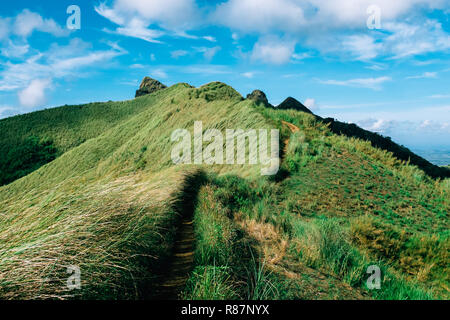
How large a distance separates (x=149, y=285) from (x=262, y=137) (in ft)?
39.7

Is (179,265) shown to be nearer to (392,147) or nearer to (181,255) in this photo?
Answer: (181,255)

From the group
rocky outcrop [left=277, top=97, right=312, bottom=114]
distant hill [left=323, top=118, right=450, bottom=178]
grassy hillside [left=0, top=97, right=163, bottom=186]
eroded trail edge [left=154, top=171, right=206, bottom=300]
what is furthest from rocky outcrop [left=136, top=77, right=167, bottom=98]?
eroded trail edge [left=154, top=171, right=206, bottom=300]

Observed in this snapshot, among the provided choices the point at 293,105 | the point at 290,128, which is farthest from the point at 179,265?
the point at 293,105

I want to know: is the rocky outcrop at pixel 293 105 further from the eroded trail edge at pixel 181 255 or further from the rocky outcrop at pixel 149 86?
the rocky outcrop at pixel 149 86

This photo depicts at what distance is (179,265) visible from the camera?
425 cm

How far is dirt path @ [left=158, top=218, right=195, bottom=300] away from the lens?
3.45 metres

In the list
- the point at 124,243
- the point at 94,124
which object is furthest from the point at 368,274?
the point at 94,124

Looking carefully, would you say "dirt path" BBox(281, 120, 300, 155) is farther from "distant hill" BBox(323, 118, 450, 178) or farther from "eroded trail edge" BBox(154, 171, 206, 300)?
"distant hill" BBox(323, 118, 450, 178)

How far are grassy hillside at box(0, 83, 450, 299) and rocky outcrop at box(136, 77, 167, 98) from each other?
2966 inches

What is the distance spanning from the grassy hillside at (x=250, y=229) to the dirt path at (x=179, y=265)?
13 centimetres

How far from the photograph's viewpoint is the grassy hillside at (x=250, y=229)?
9.56 ft

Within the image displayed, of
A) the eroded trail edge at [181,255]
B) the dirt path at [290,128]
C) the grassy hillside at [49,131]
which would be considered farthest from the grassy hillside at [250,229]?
the grassy hillside at [49,131]

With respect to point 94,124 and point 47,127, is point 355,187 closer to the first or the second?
point 94,124

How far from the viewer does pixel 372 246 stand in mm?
6945
